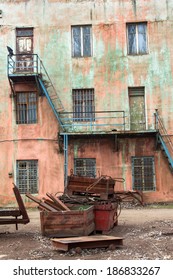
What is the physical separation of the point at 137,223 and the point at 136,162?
7528mm

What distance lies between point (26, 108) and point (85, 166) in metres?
4.70

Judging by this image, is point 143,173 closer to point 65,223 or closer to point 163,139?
point 163,139

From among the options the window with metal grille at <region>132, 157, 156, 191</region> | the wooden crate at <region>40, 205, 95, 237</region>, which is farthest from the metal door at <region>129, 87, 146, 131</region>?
the wooden crate at <region>40, 205, 95, 237</region>

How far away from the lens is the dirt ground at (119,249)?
7815 millimetres

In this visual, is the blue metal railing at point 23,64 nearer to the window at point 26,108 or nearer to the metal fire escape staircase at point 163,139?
the window at point 26,108

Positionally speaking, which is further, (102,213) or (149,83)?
(149,83)

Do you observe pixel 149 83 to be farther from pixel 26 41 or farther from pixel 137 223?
pixel 137 223

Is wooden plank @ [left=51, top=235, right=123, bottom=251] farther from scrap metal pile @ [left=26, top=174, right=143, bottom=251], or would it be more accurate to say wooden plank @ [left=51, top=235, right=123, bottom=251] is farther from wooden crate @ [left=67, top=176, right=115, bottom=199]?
wooden crate @ [left=67, top=176, right=115, bottom=199]

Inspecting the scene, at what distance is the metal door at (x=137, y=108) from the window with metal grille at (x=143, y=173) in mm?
1794

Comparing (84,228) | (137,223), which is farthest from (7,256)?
(137,223)

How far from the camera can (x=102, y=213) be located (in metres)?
10.9

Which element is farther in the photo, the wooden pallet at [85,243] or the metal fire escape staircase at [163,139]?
the metal fire escape staircase at [163,139]

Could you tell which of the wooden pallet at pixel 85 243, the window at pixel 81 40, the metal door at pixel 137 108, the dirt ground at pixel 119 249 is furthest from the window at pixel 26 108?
the wooden pallet at pixel 85 243

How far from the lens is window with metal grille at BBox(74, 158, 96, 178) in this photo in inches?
795
